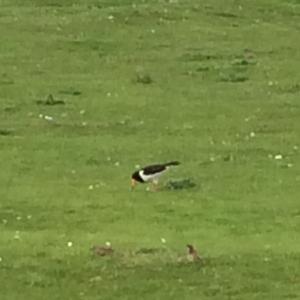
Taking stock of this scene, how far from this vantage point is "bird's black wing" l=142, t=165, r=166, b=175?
1828 cm

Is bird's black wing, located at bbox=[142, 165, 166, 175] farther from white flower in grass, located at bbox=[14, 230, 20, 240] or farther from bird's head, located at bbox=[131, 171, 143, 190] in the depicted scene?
white flower in grass, located at bbox=[14, 230, 20, 240]

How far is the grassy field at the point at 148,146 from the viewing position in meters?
14.3

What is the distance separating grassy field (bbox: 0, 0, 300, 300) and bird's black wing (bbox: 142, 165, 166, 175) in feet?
1.02

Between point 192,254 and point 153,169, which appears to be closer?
point 192,254

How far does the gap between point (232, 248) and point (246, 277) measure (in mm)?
1175

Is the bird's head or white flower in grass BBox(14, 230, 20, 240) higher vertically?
white flower in grass BBox(14, 230, 20, 240)

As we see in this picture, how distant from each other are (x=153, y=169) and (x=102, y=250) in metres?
3.60

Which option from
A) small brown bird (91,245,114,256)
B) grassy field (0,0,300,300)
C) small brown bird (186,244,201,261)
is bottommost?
grassy field (0,0,300,300)

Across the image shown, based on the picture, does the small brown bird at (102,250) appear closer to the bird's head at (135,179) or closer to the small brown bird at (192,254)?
the small brown bird at (192,254)

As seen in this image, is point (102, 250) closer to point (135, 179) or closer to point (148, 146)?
point (135, 179)

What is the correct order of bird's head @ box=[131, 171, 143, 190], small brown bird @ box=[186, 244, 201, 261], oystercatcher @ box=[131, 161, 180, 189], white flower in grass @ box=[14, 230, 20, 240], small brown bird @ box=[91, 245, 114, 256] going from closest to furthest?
small brown bird @ box=[186, 244, 201, 261] → small brown bird @ box=[91, 245, 114, 256] → white flower in grass @ box=[14, 230, 20, 240] → oystercatcher @ box=[131, 161, 180, 189] → bird's head @ box=[131, 171, 143, 190]

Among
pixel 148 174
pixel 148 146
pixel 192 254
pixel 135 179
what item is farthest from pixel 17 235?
pixel 148 146

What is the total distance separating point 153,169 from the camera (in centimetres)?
1844

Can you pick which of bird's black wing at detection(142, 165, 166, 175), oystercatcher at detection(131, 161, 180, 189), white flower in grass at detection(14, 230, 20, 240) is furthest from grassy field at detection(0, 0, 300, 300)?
bird's black wing at detection(142, 165, 166, 175)
